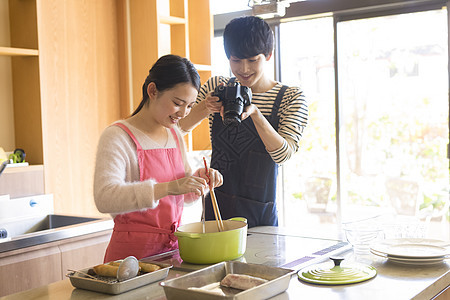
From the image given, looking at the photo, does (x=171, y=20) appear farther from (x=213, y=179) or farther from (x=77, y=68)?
(x=213, y=179)

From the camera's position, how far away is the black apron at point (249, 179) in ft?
7.77

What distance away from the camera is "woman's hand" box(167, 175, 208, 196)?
173 centimetres

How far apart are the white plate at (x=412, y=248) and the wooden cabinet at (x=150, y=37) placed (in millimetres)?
2153

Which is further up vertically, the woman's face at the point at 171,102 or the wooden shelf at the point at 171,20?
the wooden shelf at the point at 171,20

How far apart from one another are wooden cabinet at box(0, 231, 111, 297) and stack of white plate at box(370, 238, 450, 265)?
4.92 ft

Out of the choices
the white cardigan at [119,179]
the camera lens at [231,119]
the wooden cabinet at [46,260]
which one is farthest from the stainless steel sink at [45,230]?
the camera lens at [231,119]

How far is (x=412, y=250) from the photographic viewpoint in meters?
1.80

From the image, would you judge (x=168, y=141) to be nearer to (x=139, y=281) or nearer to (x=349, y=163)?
(x=139, y=281)

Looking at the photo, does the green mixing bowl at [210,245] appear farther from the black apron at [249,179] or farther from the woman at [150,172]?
the black apron at [249,179]

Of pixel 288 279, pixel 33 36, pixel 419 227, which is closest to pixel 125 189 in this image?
pixel 288 279

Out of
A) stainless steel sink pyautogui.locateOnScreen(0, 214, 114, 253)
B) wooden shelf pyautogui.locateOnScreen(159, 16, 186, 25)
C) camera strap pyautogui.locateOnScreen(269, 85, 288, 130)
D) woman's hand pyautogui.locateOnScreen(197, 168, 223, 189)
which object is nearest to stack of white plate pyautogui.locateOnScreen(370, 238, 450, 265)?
woman's hand pyautogui.locateOnScreen(197, 168, 223, 189)

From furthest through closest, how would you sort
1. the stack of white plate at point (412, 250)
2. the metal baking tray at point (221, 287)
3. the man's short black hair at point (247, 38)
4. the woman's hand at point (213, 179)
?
the man's short black hair at point (247, 38), the woman's hand at point (213, 179), the stack of white plate at point (412, 250), the metal baking tray at point (221, 287)

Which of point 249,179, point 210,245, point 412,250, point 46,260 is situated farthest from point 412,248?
point 46,260

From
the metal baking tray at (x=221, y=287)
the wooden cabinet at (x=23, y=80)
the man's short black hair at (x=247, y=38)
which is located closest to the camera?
the metal baking tray at (x=221, y=287)
